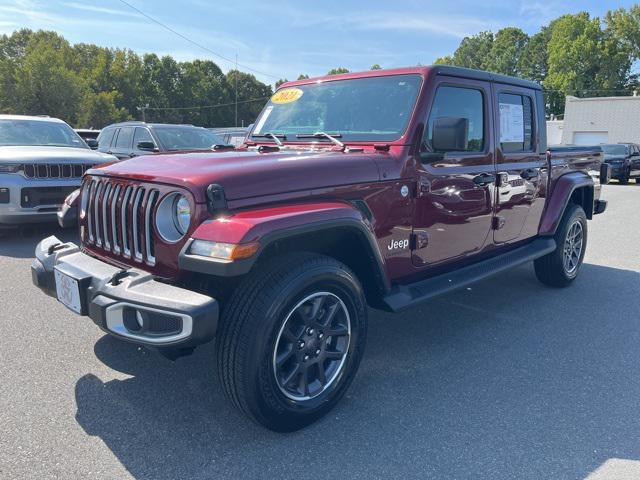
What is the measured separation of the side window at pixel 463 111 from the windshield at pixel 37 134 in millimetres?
6277

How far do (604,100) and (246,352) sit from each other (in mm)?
42063

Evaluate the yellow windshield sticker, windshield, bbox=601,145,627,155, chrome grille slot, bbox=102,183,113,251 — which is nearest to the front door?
the yellow windshield sticker

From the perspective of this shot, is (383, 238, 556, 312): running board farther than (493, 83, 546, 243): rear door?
No

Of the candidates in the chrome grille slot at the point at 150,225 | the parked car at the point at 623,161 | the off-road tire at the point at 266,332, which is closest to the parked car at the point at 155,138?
the chrome grille slot at the point at 150,225

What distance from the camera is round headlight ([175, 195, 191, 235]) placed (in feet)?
8.22

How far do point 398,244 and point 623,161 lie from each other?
20.1m

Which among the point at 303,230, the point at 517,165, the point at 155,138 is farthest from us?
the point at 155,138

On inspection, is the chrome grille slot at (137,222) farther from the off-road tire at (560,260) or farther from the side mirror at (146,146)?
the side mirror at (146,146)

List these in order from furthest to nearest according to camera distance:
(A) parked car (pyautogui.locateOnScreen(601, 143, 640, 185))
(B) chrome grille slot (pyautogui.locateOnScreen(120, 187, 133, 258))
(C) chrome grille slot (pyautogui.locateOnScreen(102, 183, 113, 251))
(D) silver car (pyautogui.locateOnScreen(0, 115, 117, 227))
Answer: (A) parked car (pyautogui.locateOnScreen(601, 143, 640, 185))
(D) silver car (pyautogui.locateOnScreen(0, 115, 117, 227))
(C) chrome grille slot (pyautogui.locateOnScreen(102, 183, 113, 251))
(B) chrome grille slot (pyautogui.locateOnScreen(120, 187, 133, 258))

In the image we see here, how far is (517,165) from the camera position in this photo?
4.32 meters

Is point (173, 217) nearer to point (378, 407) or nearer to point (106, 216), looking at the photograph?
point (106, 216)

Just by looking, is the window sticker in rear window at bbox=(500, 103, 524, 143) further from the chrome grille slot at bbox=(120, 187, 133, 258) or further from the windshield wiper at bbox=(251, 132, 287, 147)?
the chrome grille slot at bbox=(120, 187, 133, 258)

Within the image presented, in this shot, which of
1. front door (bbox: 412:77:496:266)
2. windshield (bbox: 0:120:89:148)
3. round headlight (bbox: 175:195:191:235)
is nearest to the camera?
round headlight (bbox: 175:195:191:235)

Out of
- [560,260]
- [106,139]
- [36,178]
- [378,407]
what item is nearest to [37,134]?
[36,178]
